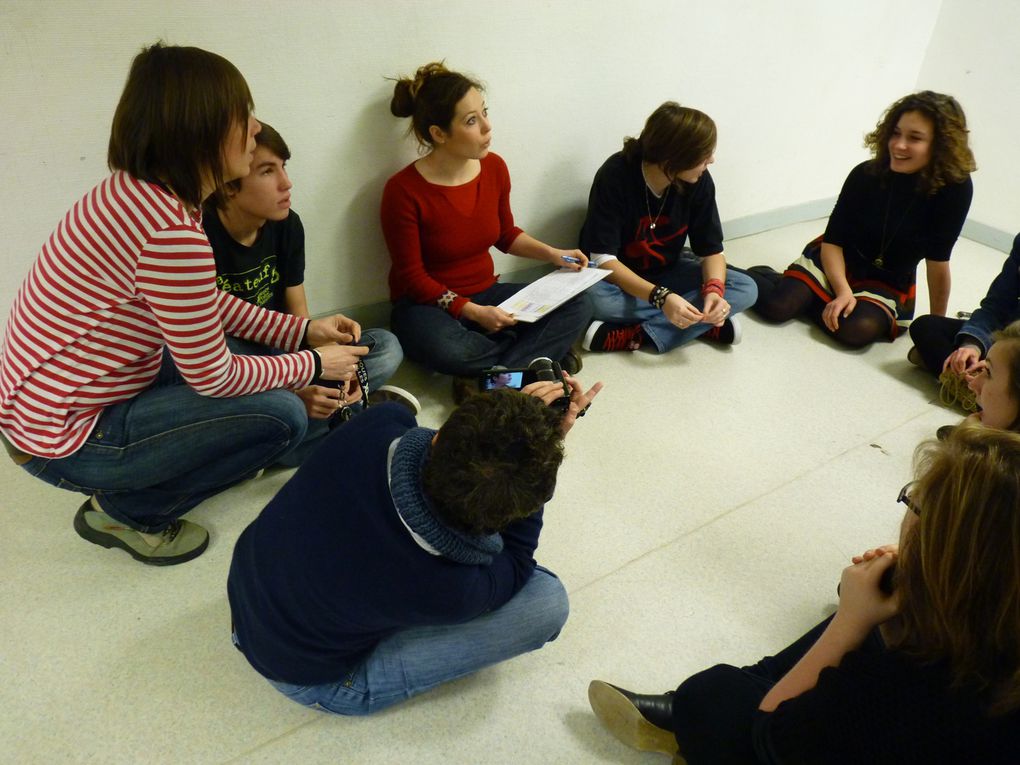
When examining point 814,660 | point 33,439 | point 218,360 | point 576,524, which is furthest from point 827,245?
point 33,439

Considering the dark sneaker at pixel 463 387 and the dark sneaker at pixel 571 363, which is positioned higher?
the dark sneaker at pixel 571 363

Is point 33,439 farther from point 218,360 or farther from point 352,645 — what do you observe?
point 352,645

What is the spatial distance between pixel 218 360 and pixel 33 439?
34 centimetres

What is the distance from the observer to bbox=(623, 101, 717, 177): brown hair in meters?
2.13

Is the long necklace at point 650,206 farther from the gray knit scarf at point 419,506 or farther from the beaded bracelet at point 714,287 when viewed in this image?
the gray knit scarf at point 419,506

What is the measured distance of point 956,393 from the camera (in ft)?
7.32

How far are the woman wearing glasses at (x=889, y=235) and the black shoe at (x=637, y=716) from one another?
1.69 meters

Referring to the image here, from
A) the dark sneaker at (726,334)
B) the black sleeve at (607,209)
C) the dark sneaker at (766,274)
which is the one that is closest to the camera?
the black sleeve at (607,209)

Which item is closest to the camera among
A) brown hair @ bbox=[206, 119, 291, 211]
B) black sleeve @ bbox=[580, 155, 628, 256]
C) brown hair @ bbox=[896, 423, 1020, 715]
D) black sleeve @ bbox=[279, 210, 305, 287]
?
brown hair @ bbox=[896, 423, 1020, 715]

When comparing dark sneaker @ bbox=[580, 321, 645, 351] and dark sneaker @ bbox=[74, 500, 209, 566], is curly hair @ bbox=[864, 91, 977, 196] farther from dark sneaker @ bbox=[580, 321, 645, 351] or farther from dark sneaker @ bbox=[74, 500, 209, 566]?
dark sneaker @ bbox=[74, 500, 209, 566]

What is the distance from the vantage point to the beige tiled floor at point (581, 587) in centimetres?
126

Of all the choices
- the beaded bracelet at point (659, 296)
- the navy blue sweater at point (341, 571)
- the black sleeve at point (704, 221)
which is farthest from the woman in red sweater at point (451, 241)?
the navy blue sweater at point (341, 571)

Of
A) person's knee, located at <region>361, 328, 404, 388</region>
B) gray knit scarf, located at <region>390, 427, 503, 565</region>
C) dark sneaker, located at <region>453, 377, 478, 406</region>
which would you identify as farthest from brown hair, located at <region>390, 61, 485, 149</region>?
gray knit scarf, located at <region>390, 427, 503, 565</region>

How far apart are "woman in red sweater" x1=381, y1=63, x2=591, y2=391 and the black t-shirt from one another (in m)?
0.31
